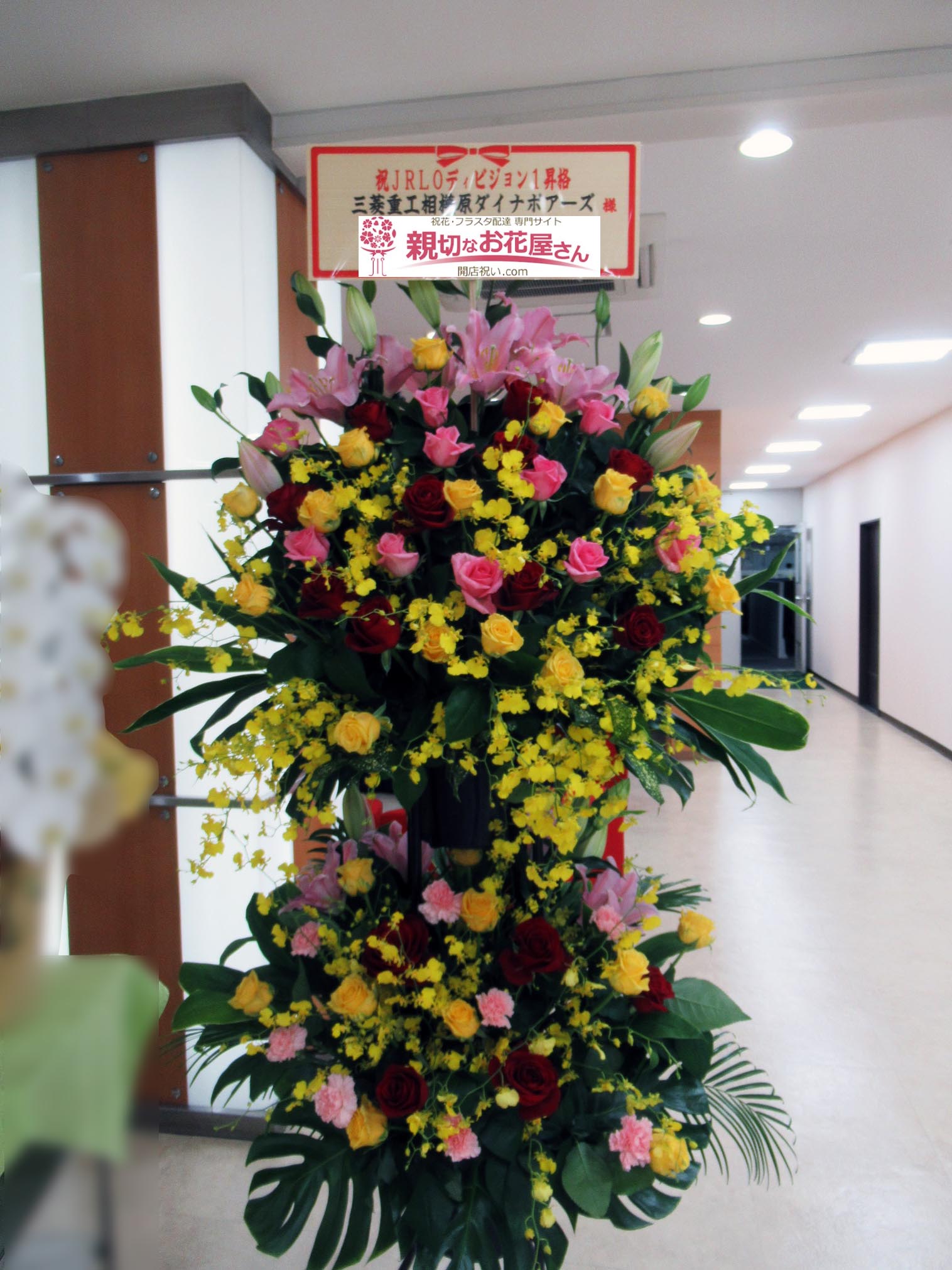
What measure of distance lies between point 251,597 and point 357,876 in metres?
0.41

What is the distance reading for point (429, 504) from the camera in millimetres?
939

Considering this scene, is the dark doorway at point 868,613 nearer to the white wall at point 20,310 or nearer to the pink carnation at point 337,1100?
the white wall at point 20,310

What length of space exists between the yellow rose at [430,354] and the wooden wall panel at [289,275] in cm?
171

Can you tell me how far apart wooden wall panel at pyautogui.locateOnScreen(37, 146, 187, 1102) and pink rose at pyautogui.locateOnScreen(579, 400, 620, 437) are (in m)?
1.72

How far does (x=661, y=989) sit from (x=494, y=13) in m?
2.19

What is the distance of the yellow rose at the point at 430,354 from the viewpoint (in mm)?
1010

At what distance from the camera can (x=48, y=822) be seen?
156mm

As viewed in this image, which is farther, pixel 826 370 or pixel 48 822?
pixel 826 370

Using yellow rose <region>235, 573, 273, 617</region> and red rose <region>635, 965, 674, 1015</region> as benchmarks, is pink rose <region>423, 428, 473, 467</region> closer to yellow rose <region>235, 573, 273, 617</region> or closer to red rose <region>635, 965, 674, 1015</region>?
yellow rose <region>235, 573, 273, 617</region>

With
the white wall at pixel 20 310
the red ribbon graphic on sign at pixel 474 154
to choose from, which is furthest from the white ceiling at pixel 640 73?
the red ribbon graphic on sign at pixel 474 154

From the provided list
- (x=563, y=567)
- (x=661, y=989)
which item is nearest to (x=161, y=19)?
(x=563, y=567)

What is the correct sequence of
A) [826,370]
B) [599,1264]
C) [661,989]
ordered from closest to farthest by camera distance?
1. [661,989]
2. [599,1264]
3. [826,370]

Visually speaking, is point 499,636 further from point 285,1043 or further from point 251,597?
point 285,1043

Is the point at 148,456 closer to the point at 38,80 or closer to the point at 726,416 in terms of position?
the point at 38,80
